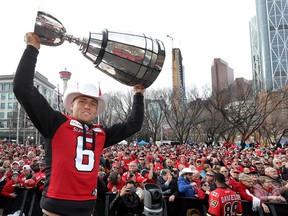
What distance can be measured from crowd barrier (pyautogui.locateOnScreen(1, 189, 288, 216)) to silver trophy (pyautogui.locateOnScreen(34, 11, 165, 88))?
481cm

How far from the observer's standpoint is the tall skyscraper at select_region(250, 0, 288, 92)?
69812 millimetres

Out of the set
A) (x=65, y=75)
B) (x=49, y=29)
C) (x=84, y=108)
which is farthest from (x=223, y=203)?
(x=65, y=75)

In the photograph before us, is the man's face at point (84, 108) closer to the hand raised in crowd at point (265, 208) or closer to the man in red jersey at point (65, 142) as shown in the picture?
the man in red jersey at point (65, 142)

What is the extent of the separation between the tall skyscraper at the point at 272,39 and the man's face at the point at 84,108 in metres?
73.2

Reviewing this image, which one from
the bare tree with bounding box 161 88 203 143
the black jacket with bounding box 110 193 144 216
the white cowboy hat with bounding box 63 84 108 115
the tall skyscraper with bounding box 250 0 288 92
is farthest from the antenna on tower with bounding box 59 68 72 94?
the tall skyscraper with bounding box 250 0 288 92

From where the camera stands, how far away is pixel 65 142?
6.87 ft

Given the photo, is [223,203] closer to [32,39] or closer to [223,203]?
[223,203]

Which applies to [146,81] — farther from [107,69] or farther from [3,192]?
[3,192]

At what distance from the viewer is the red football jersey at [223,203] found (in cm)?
483

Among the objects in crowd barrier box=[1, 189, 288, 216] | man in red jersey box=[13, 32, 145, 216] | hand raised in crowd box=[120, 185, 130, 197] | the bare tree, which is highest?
the bare tree

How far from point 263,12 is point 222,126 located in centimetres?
5360

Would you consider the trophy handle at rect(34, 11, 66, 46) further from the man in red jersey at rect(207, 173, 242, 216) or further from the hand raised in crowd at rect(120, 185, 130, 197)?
the hand raised in crowd at rect(120, 185, 130, 197)

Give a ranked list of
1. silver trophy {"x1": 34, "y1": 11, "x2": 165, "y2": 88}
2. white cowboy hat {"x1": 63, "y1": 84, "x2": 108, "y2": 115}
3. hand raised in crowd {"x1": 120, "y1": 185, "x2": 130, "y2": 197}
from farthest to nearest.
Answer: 1. hand raised in crowd {"x1": 120, "y1": 185, "x2": 130, "y2": 197}
2. white cowboy hat {"x1": 63, "y1": 84, "x2": 108, "y2": 115}
3. silver trophy {"x1": 34, "y1": 11, "x2": 165, "y2": 88}

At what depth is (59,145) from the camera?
2078 millimetres
